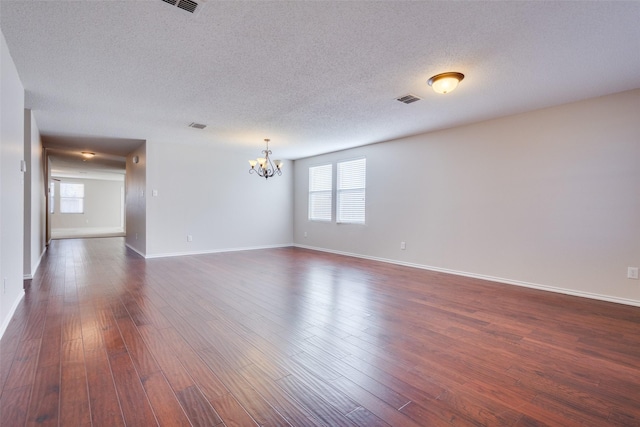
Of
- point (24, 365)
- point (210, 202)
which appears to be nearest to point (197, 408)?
point (24, 365)

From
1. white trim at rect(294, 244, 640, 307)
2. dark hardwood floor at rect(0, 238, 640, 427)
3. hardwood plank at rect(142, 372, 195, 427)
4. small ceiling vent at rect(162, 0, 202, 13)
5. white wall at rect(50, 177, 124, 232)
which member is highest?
small ceiling vent at rect(162, 0, 202, 13)

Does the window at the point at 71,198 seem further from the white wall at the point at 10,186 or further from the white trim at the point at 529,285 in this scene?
the white trim at the point at 529,285

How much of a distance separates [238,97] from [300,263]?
10.5ft

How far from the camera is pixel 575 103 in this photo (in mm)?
3760

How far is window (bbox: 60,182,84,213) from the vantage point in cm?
1280

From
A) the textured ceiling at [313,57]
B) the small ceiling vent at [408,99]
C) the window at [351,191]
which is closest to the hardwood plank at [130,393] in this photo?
the textured ceiling at [313,57]

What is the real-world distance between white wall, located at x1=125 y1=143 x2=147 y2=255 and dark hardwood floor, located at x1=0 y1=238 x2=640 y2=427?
270 centimetres

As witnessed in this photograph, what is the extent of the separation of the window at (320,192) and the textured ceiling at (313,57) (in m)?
2.89

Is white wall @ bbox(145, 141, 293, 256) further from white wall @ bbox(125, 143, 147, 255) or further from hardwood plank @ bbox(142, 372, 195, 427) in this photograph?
hardwood plank @ bbox(142, 372, 195, 427)

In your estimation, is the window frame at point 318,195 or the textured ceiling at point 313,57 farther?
the window frame at point 318,195

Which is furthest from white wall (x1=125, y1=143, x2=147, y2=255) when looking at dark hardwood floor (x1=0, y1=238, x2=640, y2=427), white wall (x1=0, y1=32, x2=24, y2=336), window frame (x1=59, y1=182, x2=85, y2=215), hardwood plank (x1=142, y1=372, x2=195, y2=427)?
window frame (x1=59, y1=182, x2=85, y2=215)

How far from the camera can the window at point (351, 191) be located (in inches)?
256

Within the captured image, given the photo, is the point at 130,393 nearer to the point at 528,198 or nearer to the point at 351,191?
the point at 528,198

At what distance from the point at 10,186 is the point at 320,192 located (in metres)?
5.63
